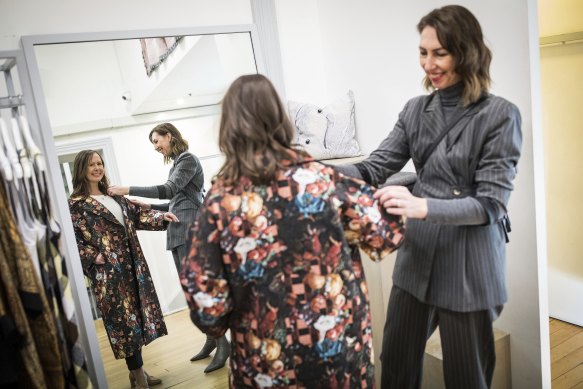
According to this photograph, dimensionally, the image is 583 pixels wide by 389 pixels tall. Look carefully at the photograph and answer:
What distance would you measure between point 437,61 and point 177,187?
134cm

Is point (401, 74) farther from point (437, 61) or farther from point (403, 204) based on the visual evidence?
point (403, 204)

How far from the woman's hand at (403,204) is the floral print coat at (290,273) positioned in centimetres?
3

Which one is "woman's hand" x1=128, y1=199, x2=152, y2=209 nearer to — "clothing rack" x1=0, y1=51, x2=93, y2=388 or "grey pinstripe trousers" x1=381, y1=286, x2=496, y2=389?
"clothing rack" x1=0, y1=51, x2=93, y2=388

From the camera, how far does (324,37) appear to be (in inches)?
107

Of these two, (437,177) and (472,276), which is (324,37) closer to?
(437,177)

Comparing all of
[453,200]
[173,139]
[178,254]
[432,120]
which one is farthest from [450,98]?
[178,254]

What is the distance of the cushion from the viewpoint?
2482mm

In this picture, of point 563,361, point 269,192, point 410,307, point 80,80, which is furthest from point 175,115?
point 563,361

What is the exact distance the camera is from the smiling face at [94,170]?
1997 mm

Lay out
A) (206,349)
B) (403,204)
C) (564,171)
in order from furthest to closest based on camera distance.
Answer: (564,171) → (206,349) → (403,204)

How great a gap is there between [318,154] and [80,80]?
117cm

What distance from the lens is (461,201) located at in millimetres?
1245

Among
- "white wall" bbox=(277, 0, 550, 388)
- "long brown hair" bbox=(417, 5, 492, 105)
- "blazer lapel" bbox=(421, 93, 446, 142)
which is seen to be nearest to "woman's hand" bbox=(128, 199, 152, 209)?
"white wall" bbox=(277, 0, 550, 388)

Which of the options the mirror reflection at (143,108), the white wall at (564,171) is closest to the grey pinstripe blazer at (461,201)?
the mirror reflection at (143,108)
